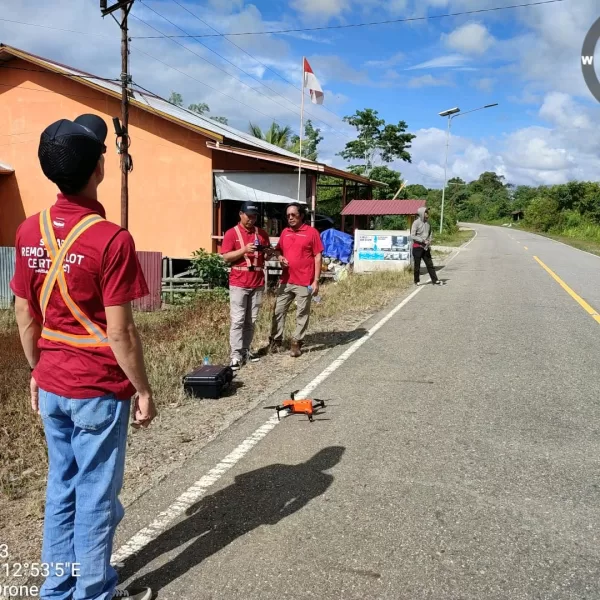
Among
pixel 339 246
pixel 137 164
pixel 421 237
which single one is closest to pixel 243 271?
pixel 421 237

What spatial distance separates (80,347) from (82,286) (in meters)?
0.25

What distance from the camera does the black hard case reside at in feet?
17.5

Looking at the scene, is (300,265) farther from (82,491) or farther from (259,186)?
(259,186)

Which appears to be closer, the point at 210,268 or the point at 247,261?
the point at 247,261

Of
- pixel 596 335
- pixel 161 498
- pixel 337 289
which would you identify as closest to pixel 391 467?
pixel 161 498

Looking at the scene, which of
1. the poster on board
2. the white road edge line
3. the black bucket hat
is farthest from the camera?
the poster on board

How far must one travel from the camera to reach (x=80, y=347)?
224 cm

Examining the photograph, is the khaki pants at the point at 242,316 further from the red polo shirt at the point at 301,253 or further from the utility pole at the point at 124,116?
the utility pole at the point at 124,116

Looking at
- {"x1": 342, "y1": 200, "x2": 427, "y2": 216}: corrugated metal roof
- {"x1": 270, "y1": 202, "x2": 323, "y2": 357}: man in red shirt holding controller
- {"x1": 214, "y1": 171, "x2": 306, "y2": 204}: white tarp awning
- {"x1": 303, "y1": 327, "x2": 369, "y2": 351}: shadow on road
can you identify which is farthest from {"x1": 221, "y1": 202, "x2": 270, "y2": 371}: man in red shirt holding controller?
{"x1": 342, "y1": 200, "x2": 427, "y2": 216}: corrugated metal roof

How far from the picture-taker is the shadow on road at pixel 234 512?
281 cm

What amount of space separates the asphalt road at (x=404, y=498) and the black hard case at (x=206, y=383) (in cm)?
60

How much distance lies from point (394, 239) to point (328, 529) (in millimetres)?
14546

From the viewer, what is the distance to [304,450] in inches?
164

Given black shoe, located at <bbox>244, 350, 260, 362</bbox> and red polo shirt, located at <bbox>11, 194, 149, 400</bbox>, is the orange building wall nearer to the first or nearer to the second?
black shoe, located at <bbox>244, 350, 260, 362</bbox>
